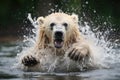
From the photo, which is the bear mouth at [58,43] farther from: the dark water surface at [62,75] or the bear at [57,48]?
the dark water surface at [62,75]

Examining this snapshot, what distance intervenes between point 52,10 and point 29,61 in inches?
453

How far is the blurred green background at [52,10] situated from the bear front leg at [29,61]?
760 cm

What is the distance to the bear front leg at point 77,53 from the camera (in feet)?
33.7

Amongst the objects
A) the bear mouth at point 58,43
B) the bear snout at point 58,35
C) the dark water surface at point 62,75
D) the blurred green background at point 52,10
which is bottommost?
the dark water surface at point 62,75

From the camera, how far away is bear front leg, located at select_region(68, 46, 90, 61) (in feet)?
33.7

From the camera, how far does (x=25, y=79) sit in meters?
9.56

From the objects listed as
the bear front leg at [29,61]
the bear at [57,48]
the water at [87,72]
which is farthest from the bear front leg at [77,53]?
the bear front leg at [29,61]

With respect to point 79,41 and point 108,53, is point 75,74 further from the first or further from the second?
point 108,53

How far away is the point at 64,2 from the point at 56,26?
12346 mm

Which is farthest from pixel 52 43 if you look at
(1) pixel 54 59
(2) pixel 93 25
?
(2) pixel 93 25

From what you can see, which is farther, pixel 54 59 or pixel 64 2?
pixel 64 2

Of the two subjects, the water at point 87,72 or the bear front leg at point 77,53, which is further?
the bear front leg at point 77,53

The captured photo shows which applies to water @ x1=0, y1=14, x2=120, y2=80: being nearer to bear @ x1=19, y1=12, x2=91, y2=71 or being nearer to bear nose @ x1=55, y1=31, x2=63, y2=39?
bear @ x1=19, y1=12, x2=91, y2=71

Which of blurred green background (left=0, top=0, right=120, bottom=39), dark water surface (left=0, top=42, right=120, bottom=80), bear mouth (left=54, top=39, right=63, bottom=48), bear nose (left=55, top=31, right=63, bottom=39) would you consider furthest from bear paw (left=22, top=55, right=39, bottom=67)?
blurred green background (left=0, top=0, right=120, bottom=39)
